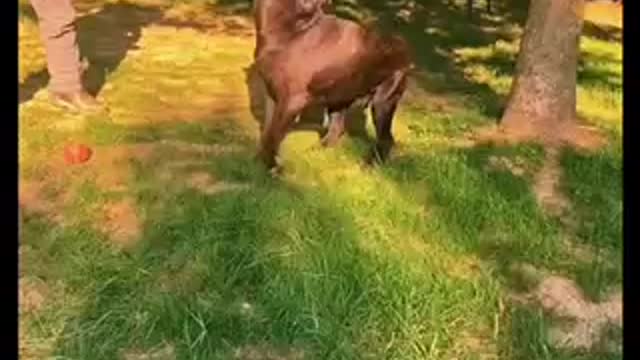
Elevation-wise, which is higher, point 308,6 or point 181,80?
point 308,6

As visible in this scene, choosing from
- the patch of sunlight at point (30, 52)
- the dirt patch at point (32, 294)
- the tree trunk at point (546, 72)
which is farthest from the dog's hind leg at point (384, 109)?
the patch of sunlight at point (30, 52)

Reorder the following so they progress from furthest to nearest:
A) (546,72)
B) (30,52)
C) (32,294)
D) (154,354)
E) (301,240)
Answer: (30,52)
(546,72)
(301,240)
(32,294)
(154,354)

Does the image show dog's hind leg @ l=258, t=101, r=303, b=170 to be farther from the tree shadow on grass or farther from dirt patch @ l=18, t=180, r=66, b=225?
dirt patch @ l=18, t=180, r=66, b=225

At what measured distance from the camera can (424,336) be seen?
13.0 feet

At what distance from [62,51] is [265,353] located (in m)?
3.79

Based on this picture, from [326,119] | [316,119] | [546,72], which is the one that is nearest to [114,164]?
[326,119]

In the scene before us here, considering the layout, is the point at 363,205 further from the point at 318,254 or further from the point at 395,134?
the point at 395,134

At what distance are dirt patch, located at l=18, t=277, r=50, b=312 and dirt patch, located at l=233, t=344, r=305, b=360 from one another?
3.03 ft

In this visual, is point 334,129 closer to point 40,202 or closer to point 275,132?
point 275,132

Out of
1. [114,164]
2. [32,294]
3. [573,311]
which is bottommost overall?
[114,164]

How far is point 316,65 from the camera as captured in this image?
5531mm

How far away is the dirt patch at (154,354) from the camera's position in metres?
3.74
